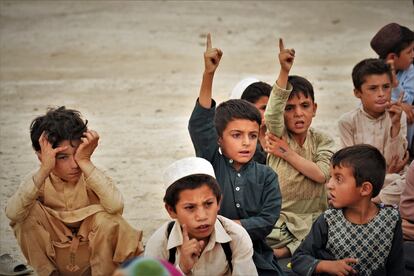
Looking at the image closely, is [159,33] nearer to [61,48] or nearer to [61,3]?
[61,48]

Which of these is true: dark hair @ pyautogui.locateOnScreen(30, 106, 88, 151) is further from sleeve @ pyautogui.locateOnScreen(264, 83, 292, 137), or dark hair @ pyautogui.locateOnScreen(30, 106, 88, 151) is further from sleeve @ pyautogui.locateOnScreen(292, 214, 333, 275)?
sleeve @ pyautogui.locateOnScreen(292, 214, 333, 275)

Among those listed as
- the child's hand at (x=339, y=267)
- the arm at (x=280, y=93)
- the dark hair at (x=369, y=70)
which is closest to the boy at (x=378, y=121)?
the dark hair at (x=369, y=70)

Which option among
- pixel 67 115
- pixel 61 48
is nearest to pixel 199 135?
pixel 67 115

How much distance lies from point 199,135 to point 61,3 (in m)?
9.09

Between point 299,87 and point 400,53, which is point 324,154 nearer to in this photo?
point 299,87

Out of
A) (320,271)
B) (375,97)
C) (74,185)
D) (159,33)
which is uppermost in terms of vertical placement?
(159,33)

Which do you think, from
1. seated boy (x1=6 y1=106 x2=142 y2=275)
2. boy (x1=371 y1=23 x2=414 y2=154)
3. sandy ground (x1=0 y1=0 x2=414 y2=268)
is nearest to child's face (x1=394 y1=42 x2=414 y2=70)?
boy (x1=371 y1=23 x2=414 y2=154)

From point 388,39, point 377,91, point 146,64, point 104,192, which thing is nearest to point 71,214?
point 104,192

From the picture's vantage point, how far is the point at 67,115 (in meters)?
4.70

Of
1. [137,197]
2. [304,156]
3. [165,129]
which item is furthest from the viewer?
[165,129]

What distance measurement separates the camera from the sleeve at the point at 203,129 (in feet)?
14.9

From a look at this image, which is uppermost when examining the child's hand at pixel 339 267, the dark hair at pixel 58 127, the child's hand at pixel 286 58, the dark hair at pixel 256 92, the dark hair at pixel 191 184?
the child's hand at pixel 286 58

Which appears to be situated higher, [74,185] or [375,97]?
[375,97]

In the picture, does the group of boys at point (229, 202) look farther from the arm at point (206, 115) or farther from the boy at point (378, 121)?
the boy at point (378, 121)
